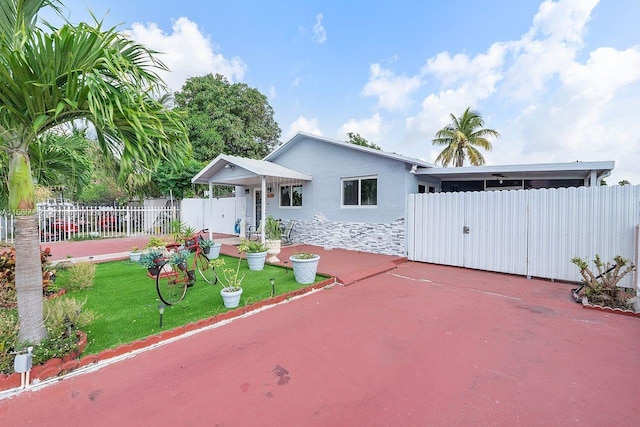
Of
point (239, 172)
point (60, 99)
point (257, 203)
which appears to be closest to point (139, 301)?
point (60, 99)

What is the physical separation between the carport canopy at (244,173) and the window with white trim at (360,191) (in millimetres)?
1724

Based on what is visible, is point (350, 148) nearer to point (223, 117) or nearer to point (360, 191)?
point (360, 191)

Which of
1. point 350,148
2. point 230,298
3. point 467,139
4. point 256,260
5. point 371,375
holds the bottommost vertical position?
point 371,375

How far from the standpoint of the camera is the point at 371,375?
2904 mm

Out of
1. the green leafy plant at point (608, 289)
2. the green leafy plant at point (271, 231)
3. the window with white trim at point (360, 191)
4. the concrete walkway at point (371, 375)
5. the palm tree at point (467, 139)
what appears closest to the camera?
the concrete walkway at point (371, 375)

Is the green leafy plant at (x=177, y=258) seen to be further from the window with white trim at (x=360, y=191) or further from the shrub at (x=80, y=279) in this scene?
the window with white trim at (x=360, y=191)

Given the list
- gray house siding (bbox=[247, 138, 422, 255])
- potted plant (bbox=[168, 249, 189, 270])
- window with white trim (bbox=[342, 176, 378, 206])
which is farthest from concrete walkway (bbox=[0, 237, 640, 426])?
window with white trim (bbox=[342, 176, 378, 206])

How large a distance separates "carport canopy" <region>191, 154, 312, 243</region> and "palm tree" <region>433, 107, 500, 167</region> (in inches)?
668

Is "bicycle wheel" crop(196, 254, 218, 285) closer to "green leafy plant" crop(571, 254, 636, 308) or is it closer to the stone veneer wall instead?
the stone veneer wall

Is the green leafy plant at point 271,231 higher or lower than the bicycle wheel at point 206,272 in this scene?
higher

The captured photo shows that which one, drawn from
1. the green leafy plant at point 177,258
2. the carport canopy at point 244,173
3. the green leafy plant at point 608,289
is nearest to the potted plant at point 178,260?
the green leafy plant at point 177,258

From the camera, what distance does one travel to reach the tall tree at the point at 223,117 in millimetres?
19953

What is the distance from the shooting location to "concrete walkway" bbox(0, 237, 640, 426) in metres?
2.35

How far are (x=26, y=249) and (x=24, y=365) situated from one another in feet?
3.68
